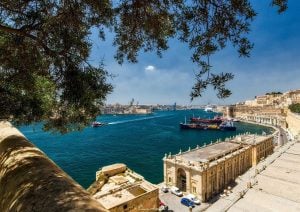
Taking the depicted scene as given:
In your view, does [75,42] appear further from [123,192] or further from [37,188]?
[123,192]

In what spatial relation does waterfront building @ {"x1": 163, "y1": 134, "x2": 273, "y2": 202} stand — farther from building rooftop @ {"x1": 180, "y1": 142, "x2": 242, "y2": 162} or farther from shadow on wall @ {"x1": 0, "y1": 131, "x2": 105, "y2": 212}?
shadow on wall @ {"x1": 0, "y1": 131, "x2": 105, "y2": 212}

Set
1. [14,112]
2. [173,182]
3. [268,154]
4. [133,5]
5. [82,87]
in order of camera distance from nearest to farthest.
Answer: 1. [133,5]
2. [82,87]
3. [14,112]
4. [173,182]
5. [268,154]

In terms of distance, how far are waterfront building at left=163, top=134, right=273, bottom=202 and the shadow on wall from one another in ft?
87.7

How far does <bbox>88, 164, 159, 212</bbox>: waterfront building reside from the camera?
14.5 metres

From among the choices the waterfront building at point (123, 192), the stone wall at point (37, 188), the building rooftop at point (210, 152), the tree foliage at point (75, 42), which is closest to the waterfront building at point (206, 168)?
the building rooftop at point (210, 152)

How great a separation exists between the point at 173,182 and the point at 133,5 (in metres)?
29.3

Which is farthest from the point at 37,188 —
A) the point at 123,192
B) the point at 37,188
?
the point at 123,192

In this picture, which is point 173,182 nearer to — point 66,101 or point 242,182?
point 242,182

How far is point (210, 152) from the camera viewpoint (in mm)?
34562

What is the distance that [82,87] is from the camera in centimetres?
590

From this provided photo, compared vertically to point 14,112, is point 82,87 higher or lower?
higher

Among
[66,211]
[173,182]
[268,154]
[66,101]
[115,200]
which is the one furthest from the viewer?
[268,154]

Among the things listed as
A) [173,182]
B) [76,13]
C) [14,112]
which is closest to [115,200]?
[14,112]

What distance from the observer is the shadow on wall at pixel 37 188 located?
1.90 meters
